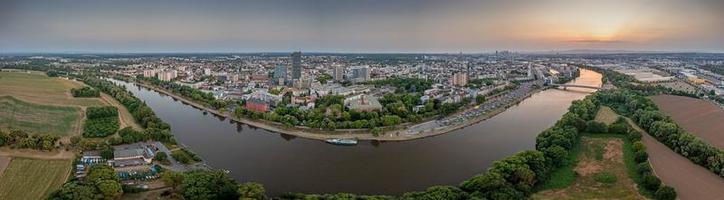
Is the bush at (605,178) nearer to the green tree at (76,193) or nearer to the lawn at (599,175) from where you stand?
the lawn at (599,175)

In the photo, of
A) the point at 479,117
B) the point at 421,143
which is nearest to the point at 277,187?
the point at 421,143

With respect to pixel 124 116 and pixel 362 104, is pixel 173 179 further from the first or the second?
pixel 362 104

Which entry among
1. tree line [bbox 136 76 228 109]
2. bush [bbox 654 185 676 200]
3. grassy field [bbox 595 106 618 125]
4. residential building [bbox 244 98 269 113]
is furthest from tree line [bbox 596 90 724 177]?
tree line [bbox 136 76 228 109]

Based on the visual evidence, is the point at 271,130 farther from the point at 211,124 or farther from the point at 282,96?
the point at 282,96

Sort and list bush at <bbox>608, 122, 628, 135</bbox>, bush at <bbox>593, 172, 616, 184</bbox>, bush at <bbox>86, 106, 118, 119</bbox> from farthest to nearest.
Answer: bush at <bbox>86, 106, 118, 119</bbox> < bush at <bbox>608, 122, 628, 135</bbox> < bush at <bbox>593, 172, 616, 184</bbox>

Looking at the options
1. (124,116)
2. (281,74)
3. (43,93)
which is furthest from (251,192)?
(281,74)

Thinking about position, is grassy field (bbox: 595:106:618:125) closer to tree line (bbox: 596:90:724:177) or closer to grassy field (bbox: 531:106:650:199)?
tree line (bbox: 596:90:724:177)
